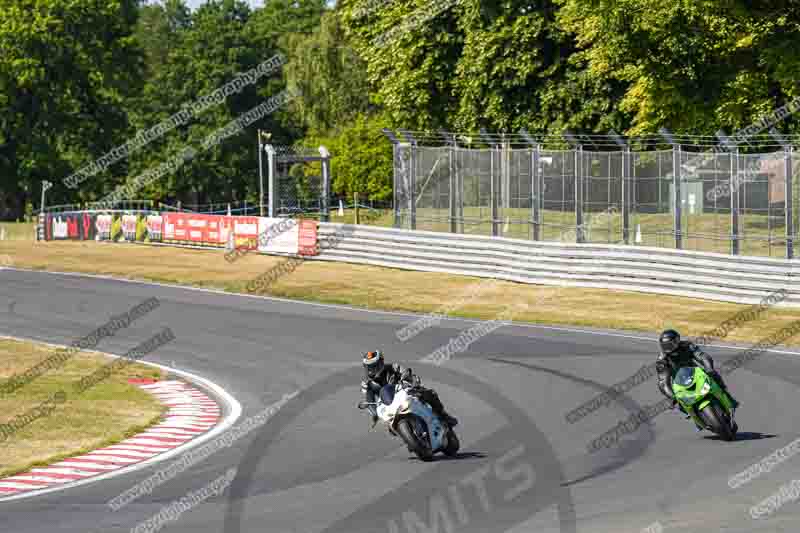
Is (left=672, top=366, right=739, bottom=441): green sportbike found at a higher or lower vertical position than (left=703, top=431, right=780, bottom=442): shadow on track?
higher

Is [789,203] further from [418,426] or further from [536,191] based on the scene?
A: [418,426]

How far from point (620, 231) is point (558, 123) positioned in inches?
693

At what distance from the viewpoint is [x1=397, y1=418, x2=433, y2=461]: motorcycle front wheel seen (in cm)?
1378

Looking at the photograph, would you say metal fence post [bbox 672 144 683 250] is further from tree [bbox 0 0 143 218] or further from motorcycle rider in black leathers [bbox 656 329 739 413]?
tree [bbox 0 0 143 218]

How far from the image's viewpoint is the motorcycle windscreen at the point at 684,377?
14.6 meters

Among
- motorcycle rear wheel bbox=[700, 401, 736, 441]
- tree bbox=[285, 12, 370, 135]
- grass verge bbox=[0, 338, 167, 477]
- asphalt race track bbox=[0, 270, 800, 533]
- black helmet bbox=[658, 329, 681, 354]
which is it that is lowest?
grass verge bbox=[0, 338, 167, 477]

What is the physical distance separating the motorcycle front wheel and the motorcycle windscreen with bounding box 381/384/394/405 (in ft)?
1.47

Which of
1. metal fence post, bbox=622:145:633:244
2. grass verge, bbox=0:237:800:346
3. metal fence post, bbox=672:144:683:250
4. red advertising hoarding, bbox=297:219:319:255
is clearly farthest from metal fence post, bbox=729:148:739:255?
red advertising hoarding, bbox=297:219:319:255

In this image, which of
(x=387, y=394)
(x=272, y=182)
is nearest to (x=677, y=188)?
(x=272, y=182)

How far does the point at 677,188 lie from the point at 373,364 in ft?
56.5

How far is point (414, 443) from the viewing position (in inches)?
542

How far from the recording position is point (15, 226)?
6506cm

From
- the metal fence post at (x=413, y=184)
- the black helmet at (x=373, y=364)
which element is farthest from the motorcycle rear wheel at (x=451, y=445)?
the metal fence post at (x=413, y=184)

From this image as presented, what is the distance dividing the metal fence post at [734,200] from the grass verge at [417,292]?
4.45 ft
